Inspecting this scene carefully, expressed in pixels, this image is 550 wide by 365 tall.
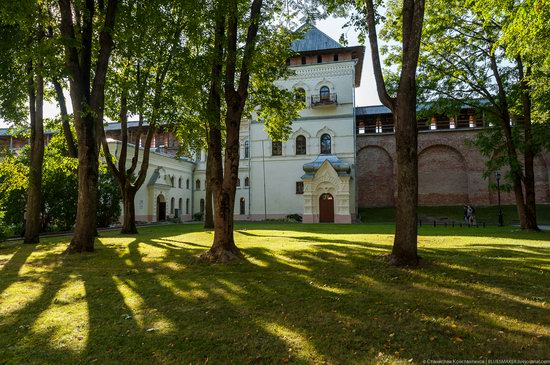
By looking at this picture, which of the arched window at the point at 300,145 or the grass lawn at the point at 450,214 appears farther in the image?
the arched window at the point at 300,145

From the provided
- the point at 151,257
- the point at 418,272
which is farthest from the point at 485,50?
the point at 151,257

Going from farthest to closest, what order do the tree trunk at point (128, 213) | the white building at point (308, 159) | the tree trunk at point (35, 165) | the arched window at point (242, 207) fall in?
the arched window at point (242, 207)
the white building at point (308, 159)
the tree trunk at point (128, 213)
the tree trunk at point (35, 165)

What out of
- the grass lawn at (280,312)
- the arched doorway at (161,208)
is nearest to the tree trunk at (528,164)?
the grass lawn at (280,312)

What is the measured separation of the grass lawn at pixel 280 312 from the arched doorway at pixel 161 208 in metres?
28.7

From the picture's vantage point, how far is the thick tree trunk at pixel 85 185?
11.6m

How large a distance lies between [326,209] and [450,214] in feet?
40.0

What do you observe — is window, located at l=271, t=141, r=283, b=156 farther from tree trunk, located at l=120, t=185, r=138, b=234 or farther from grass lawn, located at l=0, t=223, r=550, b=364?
grass lawn, located at l=0, t=223, r=550, b=364

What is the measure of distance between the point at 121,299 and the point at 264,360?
3406mm

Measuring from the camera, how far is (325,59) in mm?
37031

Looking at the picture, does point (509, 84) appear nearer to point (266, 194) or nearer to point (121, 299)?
point (121, 299)

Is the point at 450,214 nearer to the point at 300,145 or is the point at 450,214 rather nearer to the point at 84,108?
the point at 300,145

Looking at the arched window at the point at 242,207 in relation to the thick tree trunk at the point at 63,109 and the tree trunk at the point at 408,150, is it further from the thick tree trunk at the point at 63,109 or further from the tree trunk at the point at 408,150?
the tree trunk at the point at 408,150

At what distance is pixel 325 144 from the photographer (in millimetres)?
36969

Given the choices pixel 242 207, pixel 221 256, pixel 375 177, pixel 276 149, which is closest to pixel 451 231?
pixel 221 256
